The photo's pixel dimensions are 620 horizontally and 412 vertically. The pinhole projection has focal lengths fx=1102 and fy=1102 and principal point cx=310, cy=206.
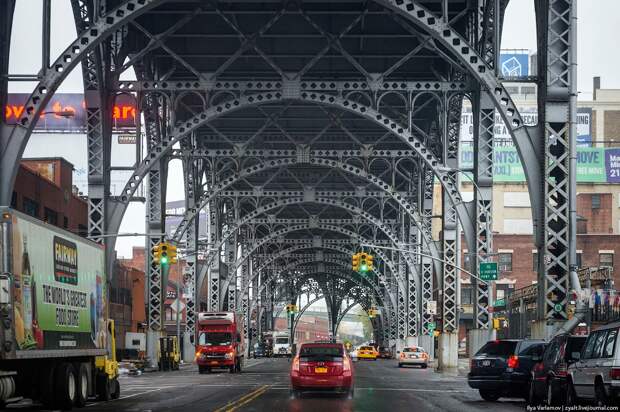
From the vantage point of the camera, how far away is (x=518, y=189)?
123938 mm

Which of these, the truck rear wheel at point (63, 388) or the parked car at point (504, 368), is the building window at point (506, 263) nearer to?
the parked car at point (504, 368)

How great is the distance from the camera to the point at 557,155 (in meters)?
30.5

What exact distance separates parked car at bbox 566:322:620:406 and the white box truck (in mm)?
10921

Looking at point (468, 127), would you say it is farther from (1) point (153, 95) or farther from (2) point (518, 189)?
(1) point (153, 95)

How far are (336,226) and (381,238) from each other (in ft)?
37.8

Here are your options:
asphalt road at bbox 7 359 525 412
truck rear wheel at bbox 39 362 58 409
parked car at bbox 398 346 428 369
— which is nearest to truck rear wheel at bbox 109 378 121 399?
asphalt road at bbox 7 359 525 412

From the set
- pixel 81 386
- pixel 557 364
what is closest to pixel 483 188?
pixel 557 364

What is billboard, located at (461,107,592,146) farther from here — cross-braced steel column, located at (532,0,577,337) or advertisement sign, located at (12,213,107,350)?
advertisement sign, located at (12,213,107,350)

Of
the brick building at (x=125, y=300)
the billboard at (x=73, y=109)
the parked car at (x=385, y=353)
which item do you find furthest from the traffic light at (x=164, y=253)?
the parked car at (x=385, y=353)

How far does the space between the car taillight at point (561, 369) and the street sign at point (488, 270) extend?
1919 cm

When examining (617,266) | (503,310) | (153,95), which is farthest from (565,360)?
(617,266)

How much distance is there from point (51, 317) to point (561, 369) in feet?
36.0

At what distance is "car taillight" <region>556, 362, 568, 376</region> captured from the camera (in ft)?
75.8

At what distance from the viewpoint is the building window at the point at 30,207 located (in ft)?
184
